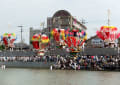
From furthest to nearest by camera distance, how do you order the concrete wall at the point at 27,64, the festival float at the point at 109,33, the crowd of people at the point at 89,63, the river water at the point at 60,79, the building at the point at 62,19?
the building at the point at 62,19 → the festival float at the point at 109,33 → the concrete wall at the point at 27,64 → the crowd of people at the point at 89,63 → the river water at the point at 60,79

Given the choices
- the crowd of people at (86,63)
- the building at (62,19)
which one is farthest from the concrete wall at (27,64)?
the building at (62,19)

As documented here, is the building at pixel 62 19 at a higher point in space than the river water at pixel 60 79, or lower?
higher

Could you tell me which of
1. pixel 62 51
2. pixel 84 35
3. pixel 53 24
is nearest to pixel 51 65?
pixel 62 51

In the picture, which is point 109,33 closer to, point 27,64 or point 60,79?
point 27,64

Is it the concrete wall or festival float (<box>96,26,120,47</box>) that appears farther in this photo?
festival float (<box>96,26,120,47</box>)

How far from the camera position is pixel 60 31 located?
57.2 m

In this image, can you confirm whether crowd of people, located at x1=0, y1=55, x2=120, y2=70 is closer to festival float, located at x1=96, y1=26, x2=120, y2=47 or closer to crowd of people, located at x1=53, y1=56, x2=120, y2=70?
crowd of people, located at x1=53, y1=56, x2=120, y2=70

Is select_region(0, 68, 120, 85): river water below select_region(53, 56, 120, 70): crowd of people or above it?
below

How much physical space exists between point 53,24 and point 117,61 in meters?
53.6

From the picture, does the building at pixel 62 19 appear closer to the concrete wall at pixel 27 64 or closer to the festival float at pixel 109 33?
the festival float at pixel 109 33

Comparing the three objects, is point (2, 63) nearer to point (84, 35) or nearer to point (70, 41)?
point (70, 41)

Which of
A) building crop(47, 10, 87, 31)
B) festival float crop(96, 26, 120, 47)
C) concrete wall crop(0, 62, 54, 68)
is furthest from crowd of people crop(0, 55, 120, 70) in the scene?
building crop(47, 10, 87, 31)

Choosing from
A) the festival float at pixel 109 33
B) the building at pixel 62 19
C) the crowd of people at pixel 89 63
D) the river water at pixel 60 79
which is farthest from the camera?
the building at pixel 62 19

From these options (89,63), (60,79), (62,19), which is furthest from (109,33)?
(62,19)
